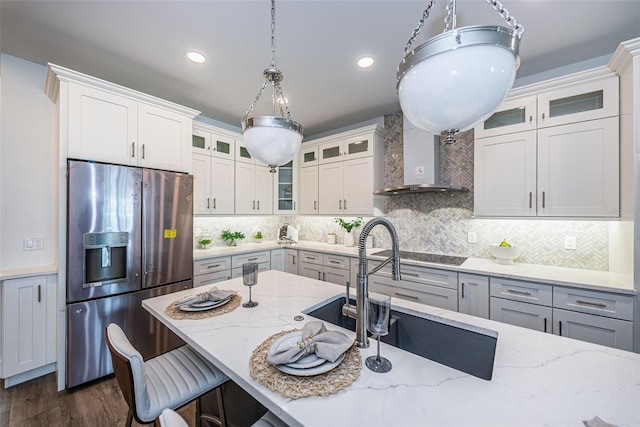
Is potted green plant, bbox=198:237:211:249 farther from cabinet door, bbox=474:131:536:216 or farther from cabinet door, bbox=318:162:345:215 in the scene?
cabinet door, bbox=474:131:536:216

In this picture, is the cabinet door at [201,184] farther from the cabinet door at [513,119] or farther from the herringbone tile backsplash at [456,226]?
the cabinet door at [513,119]

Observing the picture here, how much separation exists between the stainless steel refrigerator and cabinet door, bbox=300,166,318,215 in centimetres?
185

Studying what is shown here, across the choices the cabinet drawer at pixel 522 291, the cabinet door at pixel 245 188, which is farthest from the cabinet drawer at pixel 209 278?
the cabinet drawer at pixel 522 291

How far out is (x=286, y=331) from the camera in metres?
1.16

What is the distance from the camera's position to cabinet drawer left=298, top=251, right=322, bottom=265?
3448 mm

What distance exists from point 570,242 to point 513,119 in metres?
1.21

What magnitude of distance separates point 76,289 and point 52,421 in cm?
84

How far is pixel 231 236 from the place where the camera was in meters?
3.63

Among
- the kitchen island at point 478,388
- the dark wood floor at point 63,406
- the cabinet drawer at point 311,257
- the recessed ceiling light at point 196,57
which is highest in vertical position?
Answer: the recessed ceiling light at point 196,57

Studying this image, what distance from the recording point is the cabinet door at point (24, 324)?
6.43ft

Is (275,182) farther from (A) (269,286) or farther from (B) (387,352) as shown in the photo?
(B) (387,352)

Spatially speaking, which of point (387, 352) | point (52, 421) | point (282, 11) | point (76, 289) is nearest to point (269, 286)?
point (387, 352)

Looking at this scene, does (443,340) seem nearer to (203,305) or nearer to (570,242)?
(203,305)

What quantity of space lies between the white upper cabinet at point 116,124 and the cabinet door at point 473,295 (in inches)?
115
